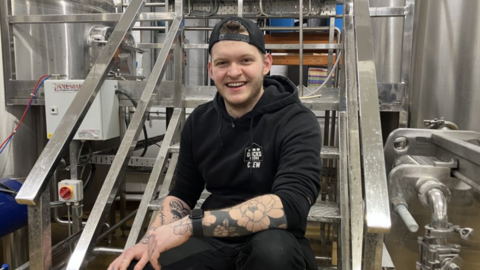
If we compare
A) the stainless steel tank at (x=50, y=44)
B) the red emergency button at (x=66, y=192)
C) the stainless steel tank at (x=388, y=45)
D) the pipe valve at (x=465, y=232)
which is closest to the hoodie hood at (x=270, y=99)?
the pipe valve at (x=465, y=232)

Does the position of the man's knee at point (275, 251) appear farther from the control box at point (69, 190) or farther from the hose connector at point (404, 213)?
the control box at point (69, 190)

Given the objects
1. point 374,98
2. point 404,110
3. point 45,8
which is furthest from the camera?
point 45,8

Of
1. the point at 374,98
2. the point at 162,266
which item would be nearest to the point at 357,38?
the point at 374,98

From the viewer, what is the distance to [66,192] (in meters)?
1.72

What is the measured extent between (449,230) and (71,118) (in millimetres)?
1212

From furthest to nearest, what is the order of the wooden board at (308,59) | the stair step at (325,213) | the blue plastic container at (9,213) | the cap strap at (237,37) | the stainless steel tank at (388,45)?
the wooden board at (308,59)
the stainless steel tank at (388,45)
the blue plastic container at (9,213)
the stair step at (325,213)
the cap strap at (237,37)

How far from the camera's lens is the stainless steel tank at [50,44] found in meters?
2.01

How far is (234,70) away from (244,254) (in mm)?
556

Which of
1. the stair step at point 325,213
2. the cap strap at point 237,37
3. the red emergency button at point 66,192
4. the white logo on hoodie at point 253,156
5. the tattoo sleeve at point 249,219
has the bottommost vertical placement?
the red emergency button at point 66,192

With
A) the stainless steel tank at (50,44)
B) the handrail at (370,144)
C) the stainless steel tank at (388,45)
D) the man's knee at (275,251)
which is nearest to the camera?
the handrail at (370,144)

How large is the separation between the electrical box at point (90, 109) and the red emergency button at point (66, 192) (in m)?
0.30

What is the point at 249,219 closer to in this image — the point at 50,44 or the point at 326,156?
the point at 326,156

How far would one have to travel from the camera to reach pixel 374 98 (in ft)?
2.93

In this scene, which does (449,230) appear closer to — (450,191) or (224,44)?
(450,191)
